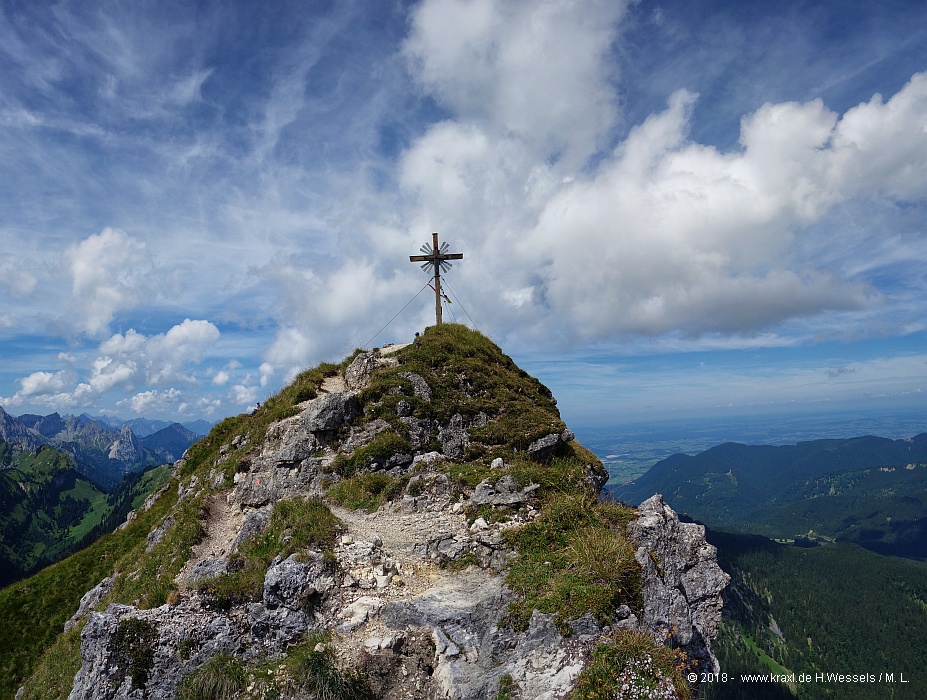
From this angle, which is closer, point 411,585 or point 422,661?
point 422,661

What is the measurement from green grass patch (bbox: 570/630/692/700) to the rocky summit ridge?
32mm

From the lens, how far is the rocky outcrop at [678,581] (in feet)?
36.8

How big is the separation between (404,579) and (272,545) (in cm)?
478

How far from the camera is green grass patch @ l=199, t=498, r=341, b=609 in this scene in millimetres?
12797

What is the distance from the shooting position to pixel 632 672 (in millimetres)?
8586

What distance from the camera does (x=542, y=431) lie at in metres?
22.4

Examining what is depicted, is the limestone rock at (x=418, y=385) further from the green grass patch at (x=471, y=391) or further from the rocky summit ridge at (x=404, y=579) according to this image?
the rocky summit ridge at (x=404, y=579)

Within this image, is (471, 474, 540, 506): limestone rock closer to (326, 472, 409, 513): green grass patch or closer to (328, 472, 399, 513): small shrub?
(326, 472, 409, 513): green grass patch

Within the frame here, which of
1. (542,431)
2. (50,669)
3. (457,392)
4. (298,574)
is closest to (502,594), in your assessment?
(298,574)

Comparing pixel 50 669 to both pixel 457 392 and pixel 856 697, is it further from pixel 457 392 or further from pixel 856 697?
pixel 856 697

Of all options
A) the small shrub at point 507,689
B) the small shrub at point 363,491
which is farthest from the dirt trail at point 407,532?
the small shrub at point 507,689

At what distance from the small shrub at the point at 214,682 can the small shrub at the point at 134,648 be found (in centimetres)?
107

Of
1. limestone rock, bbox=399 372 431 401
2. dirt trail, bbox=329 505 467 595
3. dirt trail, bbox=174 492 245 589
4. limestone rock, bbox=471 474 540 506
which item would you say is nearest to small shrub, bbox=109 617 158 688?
dirt trail, bbox=174 492 245 589

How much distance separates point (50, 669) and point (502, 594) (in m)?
19.1
